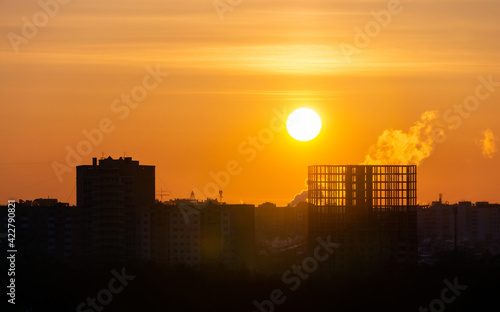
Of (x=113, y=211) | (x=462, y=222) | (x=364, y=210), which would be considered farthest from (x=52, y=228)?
(x=462, y=222)

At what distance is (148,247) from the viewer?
82500 millimetres

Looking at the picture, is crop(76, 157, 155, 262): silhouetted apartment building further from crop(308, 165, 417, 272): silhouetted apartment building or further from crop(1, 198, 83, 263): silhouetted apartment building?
crop(308, 165, 417, 272): silhouetted apartment building

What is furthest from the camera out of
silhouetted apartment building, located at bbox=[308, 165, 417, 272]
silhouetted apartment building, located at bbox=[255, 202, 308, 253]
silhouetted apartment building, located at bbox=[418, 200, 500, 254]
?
silhouetted apartment building, located at bbox=[418, 200, 500, 254]

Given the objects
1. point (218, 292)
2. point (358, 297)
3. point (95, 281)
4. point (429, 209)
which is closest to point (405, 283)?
point (358, 297)

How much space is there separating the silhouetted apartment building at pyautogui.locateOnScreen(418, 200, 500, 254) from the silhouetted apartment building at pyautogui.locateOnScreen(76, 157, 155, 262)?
6035cm

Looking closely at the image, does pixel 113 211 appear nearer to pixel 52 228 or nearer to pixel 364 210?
pixel 52 228

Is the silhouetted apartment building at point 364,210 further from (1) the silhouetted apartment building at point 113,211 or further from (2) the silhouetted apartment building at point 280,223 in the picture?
(2) the silhouetted apartment building at point 280,223

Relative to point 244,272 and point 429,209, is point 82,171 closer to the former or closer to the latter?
point 244,272

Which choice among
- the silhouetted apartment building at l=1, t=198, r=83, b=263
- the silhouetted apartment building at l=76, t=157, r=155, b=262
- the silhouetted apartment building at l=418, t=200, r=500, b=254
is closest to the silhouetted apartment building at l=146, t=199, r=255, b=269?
the silhouetted apartment building at l=76, t=157, r=155, b=262

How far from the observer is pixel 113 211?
80.9 metres

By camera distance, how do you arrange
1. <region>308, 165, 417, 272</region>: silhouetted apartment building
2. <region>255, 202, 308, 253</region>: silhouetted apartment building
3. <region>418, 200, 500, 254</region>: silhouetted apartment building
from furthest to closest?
<region>418, 200, 500, 254</region>: silhouetted apartment building
<region>255, 202, 308, 253</region>: silhouetted apartment building
<region>308, 165, 417, 272</region>: silhouetted apartment building

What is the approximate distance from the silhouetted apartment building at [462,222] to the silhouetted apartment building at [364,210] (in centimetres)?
5782

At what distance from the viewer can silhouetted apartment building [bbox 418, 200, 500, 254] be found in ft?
465

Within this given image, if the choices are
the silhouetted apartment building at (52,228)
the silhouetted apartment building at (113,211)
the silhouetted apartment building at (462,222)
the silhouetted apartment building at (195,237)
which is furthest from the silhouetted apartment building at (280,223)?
the silhouetted apartment building at (52,228)
